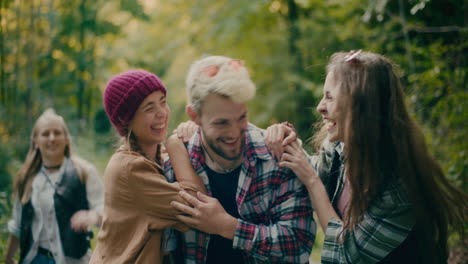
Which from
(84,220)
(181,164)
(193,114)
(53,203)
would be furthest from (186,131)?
→ (53,203)

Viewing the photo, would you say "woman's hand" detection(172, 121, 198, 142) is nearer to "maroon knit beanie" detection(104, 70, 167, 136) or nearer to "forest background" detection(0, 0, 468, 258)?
"maroon knit beanie" detection(104, 70, 167, 136)

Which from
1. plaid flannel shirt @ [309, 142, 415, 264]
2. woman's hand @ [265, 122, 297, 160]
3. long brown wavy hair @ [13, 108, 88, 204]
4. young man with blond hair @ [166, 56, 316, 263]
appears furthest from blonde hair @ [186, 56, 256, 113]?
long brown wavy hair @ [13, 108, 88, 204]

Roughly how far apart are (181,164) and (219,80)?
1.79ft

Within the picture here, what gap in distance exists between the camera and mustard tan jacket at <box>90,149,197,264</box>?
2.19m

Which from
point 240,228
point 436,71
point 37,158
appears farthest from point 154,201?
point 436,71

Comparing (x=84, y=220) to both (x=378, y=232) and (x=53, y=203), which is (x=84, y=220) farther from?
(x=378, y=232)

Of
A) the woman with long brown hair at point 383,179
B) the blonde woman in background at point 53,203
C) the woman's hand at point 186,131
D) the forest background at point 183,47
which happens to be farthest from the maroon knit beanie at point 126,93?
the forest background at point 183,47

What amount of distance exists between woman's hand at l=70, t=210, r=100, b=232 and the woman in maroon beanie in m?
1.26

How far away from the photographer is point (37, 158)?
3.94 m

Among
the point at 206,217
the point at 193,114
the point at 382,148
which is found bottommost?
the point at 206,217

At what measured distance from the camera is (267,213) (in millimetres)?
2363

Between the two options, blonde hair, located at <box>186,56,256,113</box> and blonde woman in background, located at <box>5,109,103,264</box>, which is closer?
blonde hair, located at <box>186,56,256,113</box>

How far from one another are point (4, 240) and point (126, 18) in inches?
415

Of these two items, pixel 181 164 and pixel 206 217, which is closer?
pixel 206 217
